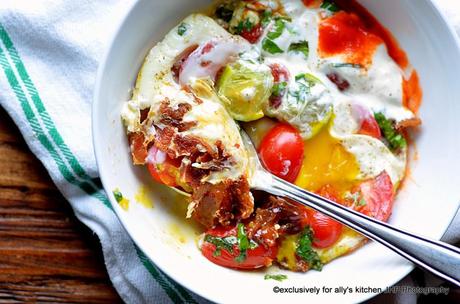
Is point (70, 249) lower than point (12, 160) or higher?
lower

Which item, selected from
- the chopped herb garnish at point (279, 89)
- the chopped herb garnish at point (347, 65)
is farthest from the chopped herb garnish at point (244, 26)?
the chopped herb garnish at point (347, 65)

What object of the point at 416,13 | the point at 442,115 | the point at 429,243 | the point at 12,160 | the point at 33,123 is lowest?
the point at 12,160

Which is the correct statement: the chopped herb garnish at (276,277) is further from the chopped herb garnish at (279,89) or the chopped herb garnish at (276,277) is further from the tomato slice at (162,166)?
the chopped herb garnish at (279,89)

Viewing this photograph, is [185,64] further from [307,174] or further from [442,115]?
[442,115]

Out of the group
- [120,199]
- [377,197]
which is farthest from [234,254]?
[377,197]

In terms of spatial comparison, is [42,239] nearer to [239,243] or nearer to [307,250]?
[239,243]

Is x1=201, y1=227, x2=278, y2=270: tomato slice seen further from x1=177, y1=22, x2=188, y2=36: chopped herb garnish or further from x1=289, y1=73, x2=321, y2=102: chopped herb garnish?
x1=177, y1=22, x2=188, y2=36: chopped herb garnish

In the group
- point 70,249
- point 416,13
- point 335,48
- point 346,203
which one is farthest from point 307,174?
point 70,249
